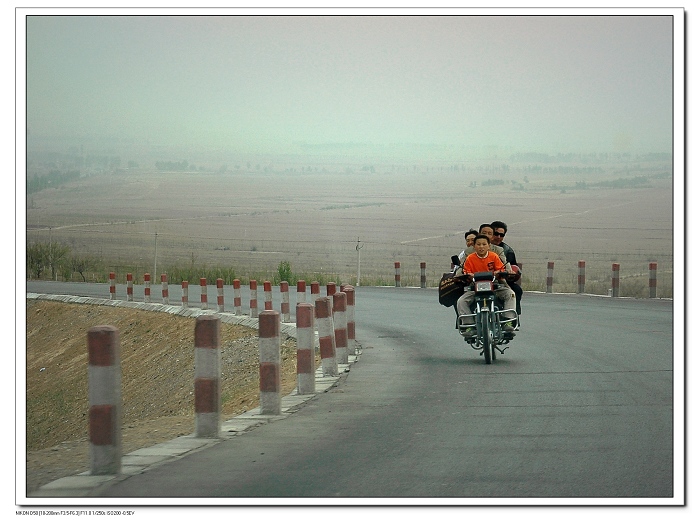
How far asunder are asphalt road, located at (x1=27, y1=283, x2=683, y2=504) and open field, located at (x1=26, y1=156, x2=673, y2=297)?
2818 centimetres

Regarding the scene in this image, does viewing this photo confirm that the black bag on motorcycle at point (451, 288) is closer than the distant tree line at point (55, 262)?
Yes

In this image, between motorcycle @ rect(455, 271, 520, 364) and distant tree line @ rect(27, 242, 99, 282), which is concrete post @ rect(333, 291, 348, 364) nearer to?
motorcycle @ rect(455, 271, 520, 364)

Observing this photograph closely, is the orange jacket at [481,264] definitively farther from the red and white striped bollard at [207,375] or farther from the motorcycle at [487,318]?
the red and white striped bollard at [207,375]

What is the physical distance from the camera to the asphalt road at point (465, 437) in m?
7.06

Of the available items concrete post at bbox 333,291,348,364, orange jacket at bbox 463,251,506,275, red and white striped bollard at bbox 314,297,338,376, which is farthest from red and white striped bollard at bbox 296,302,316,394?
orange jacket at bbox 463,251,506,275

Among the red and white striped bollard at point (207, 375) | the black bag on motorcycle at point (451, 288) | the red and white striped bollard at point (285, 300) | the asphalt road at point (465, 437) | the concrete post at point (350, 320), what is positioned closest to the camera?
the asphalt road at point (465, 437)

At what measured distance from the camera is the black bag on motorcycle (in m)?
14.7

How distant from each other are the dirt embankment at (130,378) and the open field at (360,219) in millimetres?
14199

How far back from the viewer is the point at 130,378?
22609 millimetres

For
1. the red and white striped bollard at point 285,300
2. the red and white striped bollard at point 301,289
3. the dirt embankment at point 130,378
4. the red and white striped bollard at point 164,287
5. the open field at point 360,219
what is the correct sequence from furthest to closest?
the open field at point 360,219, the red and white striped bollard at point 164,287, the red and white striped bollard at point 285,300, the red and white striped bollard at point 301,289, the dirt embankment at point 130,378

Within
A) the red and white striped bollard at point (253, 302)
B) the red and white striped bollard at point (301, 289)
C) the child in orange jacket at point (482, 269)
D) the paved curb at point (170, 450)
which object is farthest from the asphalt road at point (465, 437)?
the red and white striped bollard at point (253, 302)

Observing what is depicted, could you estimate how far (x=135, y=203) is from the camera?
88.0m

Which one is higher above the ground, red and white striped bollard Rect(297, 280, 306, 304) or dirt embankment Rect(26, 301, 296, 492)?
red and white striped bollard Rect(297, 280, 306, 304)

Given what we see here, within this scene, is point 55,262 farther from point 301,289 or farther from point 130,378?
point 301,289
